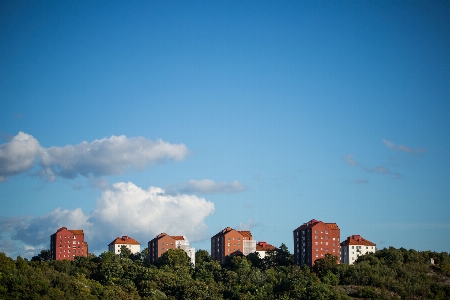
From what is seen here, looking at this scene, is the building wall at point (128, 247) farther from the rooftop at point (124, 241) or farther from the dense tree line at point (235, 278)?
the dense tree line at point (235, 278)

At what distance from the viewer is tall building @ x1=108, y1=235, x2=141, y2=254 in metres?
130

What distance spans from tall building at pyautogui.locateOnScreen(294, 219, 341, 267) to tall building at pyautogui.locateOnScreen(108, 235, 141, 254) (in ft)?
126

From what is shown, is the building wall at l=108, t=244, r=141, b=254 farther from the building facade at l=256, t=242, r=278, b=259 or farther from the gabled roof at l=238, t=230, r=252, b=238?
the building facade at l=256, t=242, r=278, b=259

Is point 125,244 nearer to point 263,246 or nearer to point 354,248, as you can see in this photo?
point 263,246

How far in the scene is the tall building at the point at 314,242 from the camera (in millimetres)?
99625

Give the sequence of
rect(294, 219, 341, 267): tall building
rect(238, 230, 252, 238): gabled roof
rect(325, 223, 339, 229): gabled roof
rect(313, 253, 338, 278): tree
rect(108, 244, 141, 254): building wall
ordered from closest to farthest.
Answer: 1. rect(313, 253, 338, 278): tree
2. rect(294, 219, 341, 267): tall building
3. rect(325, 223, 339, 229): gabled roof
4. rect(238, 230, 252, 238): gabled roof
5. rect(108, 244, 141, 254): building wall

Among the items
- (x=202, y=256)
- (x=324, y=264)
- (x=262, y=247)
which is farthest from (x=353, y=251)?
(x=324, y=264)

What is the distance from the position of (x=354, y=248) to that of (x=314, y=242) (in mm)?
20770

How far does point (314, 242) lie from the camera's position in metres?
99.9

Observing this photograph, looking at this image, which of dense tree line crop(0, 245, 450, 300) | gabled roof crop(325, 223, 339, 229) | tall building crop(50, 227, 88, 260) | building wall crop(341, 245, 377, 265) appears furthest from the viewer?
building wall crop(341, 245, 377, 265)

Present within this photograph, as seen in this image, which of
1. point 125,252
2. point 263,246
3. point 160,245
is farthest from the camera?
point 263,246

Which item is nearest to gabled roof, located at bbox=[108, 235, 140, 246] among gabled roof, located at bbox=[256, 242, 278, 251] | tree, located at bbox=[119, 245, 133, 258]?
tree, located at bbox=[119, 245, 133, 258]

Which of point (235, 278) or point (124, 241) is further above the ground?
point (124, 241)

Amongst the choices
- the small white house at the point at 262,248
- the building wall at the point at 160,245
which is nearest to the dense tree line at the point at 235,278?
the building wall at the point at 160,245
